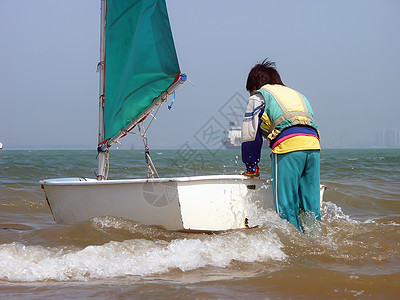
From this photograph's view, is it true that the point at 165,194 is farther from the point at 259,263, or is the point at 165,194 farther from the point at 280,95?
the point at 280,95

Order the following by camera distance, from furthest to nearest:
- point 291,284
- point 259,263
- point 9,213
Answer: point 9,213
point 259,263
point 291,284

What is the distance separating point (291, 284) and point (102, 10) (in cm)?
373

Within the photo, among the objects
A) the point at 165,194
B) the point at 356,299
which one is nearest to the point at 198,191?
the point at 165,194

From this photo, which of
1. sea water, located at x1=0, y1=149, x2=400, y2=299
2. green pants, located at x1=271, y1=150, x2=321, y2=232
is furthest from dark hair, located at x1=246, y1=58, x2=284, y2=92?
sea water, located at x1=0, y1=149, x2=400, y2=299

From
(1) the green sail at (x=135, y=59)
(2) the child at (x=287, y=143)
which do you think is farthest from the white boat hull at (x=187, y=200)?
(1) the green sail at (x=135, y=59)

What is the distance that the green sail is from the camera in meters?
4.68

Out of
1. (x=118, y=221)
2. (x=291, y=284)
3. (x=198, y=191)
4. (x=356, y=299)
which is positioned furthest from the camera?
(x=118, y=221)

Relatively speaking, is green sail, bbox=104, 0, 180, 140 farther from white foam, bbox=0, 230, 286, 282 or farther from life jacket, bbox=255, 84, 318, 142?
white foam, bbox=0, 230, 286, 282

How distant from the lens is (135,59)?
15.8ft

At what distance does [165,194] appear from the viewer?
3.65 m

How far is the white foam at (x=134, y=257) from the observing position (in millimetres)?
3047

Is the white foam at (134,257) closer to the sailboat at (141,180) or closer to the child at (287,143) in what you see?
the sailboat at (141,180)

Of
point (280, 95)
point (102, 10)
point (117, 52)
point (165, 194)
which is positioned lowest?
point (165, 194)

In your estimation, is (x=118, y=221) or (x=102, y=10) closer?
(x=118, y=221)
